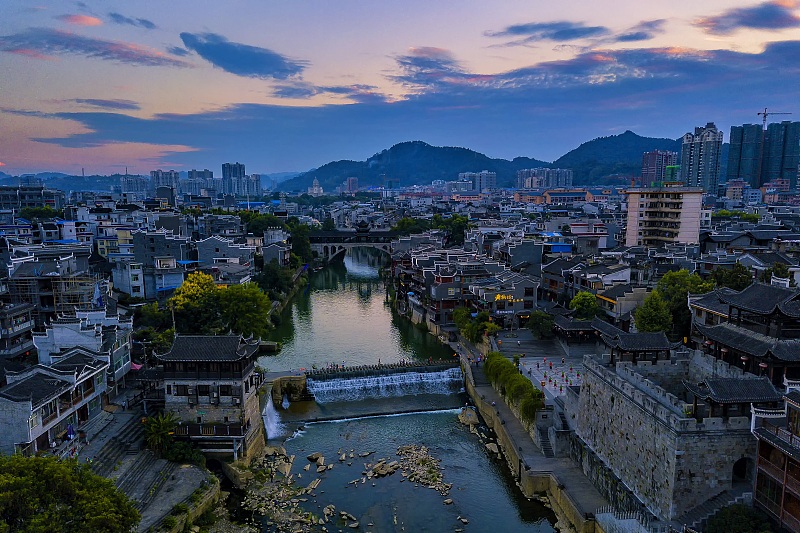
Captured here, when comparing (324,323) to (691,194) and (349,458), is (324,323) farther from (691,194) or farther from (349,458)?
(691,194)

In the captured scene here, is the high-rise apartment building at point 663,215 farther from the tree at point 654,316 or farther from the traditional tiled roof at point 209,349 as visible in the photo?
the traditional tiled roof at point 209,349

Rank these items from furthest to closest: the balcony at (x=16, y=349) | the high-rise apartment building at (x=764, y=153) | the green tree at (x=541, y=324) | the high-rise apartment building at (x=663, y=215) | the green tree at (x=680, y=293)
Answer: the high-rise apartment building at (x=764, y=153) → the high-rise apartment building at (x=663, y=215) → the green tree at (x=541, y=324) → the green tree at (x=680, y=293) → the balcony at (x=16, y=349)

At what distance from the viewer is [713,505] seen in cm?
1712

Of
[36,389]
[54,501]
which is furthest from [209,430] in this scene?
[54,501]

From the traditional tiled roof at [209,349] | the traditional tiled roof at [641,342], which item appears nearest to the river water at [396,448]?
the traditional tiled roof at [209,349]

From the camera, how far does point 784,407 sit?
56.9 ft

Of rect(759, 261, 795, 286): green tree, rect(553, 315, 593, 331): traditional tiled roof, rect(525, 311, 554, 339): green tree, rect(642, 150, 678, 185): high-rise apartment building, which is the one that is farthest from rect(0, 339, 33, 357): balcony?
rect(642, 150, 678, 185): high-rise apartment building

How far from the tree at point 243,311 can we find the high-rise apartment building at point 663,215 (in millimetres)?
47943

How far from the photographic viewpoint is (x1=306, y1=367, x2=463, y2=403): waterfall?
32844 millimetres

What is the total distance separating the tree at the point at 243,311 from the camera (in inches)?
1455

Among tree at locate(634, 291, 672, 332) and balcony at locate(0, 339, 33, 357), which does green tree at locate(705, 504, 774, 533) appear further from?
balcony at locate(0, 339, 33, 357)

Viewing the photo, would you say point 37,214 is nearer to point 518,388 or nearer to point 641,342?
point 518,388

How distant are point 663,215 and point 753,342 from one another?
157ft

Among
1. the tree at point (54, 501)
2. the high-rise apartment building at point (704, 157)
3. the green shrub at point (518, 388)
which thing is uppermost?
the high-rise apartment building at point (704, 157)
